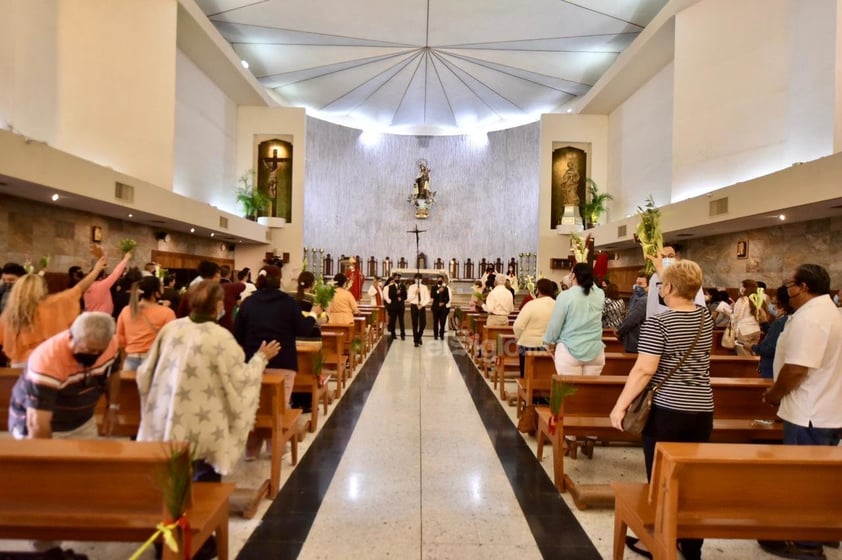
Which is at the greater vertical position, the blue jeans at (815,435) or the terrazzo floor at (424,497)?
the blue jeans at (815,435)

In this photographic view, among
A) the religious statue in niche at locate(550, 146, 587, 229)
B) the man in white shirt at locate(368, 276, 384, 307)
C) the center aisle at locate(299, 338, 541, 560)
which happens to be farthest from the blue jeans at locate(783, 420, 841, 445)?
the religious statue in niche at locate(550, 146, 587, 229)

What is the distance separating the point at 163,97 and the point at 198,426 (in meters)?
10.7

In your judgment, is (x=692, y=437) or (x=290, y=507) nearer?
(x=692, y=437)

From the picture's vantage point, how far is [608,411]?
3865 mm

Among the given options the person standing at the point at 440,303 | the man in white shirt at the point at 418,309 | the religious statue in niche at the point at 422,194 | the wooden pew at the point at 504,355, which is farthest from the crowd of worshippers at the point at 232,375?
the religious statue in niche at the point at 422,194

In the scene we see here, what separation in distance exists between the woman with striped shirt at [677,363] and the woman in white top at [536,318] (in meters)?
2.92

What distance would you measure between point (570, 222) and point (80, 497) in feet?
52.8

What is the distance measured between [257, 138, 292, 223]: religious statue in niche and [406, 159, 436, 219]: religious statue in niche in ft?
16.3

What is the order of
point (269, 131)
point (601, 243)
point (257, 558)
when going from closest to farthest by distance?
point (257, 558)
point (601, 243)
point (269, 131)

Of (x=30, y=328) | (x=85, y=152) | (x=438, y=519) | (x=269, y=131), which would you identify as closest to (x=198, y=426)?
(x=438, y=519)

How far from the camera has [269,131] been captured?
17.4m

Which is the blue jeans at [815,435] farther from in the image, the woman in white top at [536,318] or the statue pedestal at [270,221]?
the statue pedestal at [270,221]

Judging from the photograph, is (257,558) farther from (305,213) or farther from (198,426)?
(305,213)

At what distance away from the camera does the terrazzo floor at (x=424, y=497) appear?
269 cm
